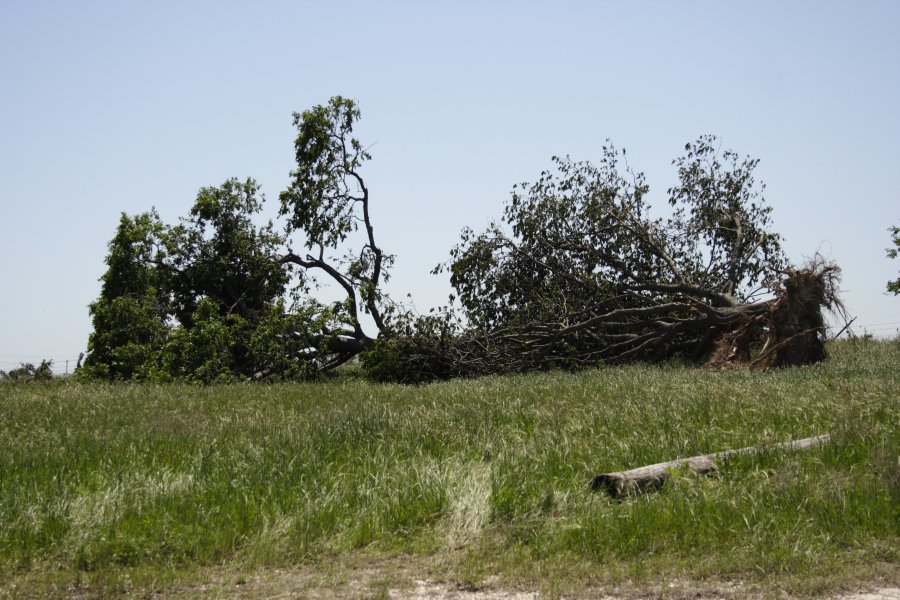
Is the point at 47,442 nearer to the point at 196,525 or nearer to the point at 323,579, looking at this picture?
the point at 196,525

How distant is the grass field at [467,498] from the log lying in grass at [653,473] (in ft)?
0.53

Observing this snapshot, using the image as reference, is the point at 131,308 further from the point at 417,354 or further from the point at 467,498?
the point at 467,498

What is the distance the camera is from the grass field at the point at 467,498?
6.26m

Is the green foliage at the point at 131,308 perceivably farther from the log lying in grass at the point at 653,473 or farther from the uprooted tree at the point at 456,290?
the log lying in grass at the point at 653,473

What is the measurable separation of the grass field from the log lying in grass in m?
0.16

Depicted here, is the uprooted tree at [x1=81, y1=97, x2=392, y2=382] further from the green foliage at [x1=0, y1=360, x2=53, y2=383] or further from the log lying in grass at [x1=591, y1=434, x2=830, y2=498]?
the log lying in grass at [x1=591, y1=434, x2=830, y2=498]

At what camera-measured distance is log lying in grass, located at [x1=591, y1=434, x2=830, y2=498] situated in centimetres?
781

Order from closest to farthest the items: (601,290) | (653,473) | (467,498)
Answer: (467,498), (653,473), (601,290)

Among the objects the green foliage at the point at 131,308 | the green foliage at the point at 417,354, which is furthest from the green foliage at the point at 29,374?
the green foliage at the point at 417,354

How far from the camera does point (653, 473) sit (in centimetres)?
Answer: 803

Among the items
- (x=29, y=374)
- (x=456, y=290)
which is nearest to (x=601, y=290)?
(x=456, y=290)

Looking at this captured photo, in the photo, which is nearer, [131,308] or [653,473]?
[653,473]

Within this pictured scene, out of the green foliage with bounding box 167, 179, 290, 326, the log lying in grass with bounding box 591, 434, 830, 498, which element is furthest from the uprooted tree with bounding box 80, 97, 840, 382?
the log lying in grass with bounding box 591, 434, 830, 498

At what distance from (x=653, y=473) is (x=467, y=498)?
1.94 meters
